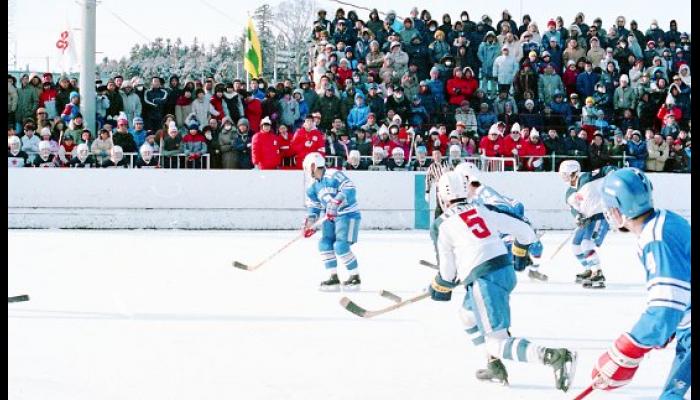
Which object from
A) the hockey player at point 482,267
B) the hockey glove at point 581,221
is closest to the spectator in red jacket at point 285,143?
the hockey glove at point 581,221

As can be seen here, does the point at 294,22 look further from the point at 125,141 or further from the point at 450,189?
the point at 450,189

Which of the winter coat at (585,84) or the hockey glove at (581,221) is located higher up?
the winter coat at (585,84)

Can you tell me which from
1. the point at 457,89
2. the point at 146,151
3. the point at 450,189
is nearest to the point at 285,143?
the point at 146,151

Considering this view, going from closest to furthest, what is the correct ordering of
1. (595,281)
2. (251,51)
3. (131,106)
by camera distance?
(595,281) → (131,106) → (251,51)

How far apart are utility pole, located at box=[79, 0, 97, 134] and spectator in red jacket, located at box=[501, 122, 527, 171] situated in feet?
18.0

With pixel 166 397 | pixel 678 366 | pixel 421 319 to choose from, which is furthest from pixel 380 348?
pixel 678 366

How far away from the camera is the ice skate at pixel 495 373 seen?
4.84 meters

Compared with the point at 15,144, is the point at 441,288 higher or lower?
lower

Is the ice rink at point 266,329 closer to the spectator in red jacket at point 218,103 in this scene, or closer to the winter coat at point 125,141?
the winter coat at point 125,141

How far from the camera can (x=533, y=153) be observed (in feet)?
45.9

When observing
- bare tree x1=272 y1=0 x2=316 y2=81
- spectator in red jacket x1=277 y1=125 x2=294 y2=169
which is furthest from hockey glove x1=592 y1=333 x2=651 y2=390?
bare tree x1=272 y1=0 x2=316 y2=81

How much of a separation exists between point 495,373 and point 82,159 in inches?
370

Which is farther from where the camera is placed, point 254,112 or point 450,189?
point 254,112

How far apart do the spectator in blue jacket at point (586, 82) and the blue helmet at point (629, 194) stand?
12.8 metres
